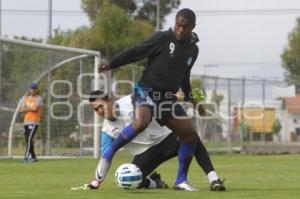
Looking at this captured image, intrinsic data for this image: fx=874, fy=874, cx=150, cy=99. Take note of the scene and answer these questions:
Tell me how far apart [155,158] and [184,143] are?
992 mm

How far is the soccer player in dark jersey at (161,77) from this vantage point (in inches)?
408

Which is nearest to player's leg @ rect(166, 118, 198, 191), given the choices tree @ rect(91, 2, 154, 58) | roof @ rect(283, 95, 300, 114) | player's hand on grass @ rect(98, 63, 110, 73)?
player's hand on grass @ rect(98, 63, 110, 73)

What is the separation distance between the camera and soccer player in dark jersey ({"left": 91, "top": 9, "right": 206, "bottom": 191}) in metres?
10.4

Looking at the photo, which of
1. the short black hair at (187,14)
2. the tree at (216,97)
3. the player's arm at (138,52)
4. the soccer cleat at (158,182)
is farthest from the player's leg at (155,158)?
the tree at (216,97)

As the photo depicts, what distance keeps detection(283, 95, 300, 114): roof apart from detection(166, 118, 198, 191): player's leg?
78.8 feet

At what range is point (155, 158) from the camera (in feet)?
38.9

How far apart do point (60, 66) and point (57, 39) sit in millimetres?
27512

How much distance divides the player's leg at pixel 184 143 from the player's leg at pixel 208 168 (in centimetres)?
10

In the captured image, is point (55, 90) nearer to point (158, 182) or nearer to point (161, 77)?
point (158, 182)

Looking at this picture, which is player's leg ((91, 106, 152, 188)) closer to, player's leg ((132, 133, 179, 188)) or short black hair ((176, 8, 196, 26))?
player's leg ((132, 133, 179, 188))

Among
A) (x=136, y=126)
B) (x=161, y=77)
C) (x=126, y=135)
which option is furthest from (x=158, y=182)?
(x=161, y=77)

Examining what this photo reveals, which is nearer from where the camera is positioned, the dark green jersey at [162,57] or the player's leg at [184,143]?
the dark green jersey at [162,57]

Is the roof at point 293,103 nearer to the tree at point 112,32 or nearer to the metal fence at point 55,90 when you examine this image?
the metal fence at point 55,90

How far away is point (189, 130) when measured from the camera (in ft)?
35.1
